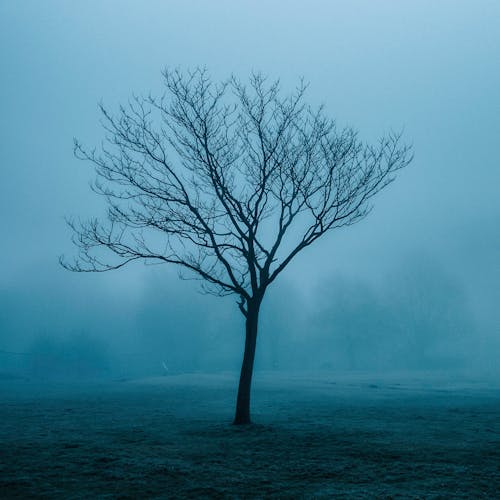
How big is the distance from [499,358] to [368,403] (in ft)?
194

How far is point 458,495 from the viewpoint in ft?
19.8

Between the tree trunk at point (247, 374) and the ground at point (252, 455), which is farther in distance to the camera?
the tree trunk at point (247, 374)

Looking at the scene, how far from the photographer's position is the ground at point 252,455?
6.44 m

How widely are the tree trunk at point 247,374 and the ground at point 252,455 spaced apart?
509mm

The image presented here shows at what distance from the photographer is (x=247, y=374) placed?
13.5 m

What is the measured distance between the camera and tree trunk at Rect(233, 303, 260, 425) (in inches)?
511

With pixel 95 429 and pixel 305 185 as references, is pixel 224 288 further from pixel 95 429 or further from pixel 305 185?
pixel 95 429

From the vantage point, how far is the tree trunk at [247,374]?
13.0m

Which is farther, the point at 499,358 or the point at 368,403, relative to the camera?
the point at 499,358

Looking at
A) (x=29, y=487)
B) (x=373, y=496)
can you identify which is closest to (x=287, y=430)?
(x=373, y=496)

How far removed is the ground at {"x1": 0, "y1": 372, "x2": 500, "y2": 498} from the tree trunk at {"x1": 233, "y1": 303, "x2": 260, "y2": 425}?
51 centimetres

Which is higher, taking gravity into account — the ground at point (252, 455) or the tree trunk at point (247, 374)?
the tree trunk at point (247, 374)

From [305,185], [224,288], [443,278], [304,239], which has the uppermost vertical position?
[443,278]

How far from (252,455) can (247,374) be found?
15.3ft
